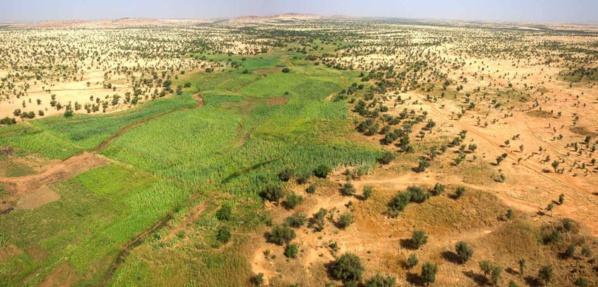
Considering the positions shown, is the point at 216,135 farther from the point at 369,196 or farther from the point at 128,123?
the point at 369,196

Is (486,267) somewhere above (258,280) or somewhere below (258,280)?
above

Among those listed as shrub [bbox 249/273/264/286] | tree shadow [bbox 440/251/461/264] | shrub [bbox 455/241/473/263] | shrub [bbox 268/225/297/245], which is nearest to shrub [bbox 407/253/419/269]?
tree shadow [bbox 440/251/461/264]

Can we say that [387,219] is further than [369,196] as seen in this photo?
No

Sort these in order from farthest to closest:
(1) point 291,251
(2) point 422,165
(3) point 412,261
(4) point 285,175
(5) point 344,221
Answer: (2) point 422,165 < (4) point 285,175 < (5) point 344,221 < (1) point 291,251 < (3) point 412,261

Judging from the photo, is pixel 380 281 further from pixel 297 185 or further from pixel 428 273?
pixel 297 185

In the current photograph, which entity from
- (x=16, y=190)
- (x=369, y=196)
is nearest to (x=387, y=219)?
(x=369, y=196)

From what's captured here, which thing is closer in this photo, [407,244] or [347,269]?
[347,269]

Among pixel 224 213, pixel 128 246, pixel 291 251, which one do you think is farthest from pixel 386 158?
pixel 128 246
